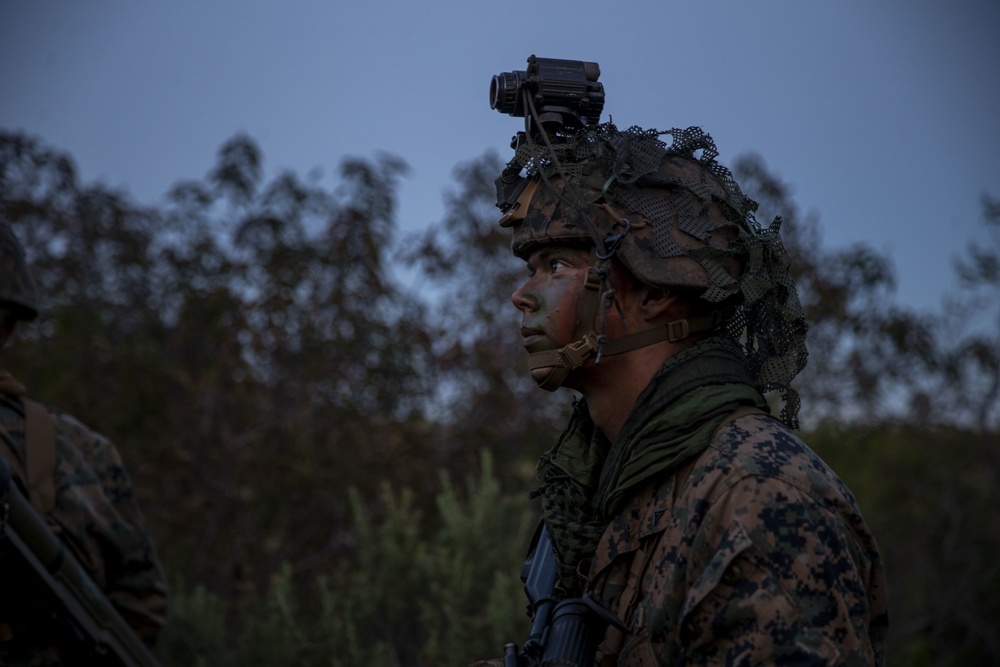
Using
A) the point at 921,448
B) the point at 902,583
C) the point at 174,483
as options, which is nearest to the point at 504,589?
the point at 174,483

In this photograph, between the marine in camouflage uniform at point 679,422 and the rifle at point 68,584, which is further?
the rifle at point 68,584

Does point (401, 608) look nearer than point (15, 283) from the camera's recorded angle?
No

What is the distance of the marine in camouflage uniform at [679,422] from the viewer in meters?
2.36

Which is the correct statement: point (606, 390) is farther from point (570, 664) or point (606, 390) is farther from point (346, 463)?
point (346, 463)

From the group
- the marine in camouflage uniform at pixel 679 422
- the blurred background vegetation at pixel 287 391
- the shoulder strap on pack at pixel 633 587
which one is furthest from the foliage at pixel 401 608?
the shoulder strap on pack at pixel 633 587

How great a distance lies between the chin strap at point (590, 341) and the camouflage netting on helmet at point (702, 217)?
115mm

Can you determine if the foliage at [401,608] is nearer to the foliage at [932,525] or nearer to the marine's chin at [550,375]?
the marine's chin at [550,375]

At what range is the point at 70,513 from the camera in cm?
449

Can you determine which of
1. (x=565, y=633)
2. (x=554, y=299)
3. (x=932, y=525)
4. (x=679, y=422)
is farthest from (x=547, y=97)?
(x=932, y=525)

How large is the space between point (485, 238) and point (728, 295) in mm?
Answer: 6329

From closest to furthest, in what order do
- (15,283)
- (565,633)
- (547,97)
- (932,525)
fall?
(565,633) < (547,97) < (15,283) < (932,525)

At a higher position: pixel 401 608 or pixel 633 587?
pixel 401 608

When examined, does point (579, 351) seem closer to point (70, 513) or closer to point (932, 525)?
point (70, 513)

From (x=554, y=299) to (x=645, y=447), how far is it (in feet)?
1.61
